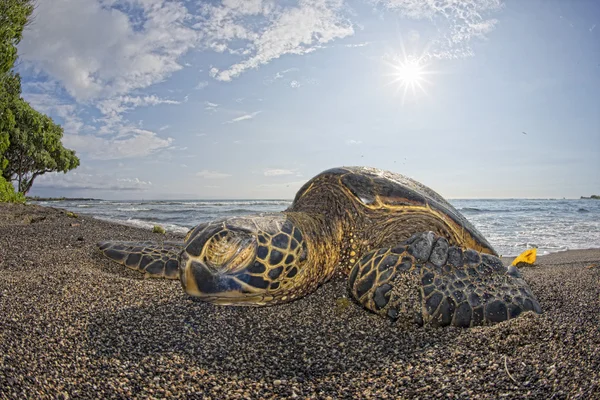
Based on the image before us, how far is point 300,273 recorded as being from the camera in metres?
2.47

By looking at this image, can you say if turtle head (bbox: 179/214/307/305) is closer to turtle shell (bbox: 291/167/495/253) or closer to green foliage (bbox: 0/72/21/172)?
turtle shell (bbox: 291/167/495/253)

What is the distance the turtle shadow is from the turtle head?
19cm

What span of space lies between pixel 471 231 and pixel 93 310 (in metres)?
3.33

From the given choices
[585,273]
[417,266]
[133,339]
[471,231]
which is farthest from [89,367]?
[585,273]

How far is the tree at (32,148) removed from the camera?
19.6 m

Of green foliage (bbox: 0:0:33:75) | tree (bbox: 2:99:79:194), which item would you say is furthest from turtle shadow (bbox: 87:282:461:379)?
tree (bbox: 2:99:79:194)

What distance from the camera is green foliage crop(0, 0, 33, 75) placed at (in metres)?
13.4

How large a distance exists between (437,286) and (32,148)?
994 inches

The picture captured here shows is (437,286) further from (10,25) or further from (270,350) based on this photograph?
(10,25)

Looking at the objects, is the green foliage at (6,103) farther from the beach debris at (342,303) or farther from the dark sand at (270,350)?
the beach debris at (342,303)

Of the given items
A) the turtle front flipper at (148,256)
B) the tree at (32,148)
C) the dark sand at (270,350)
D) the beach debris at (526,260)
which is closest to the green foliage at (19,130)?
the tree at (32,148)

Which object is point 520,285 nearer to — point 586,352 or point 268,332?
point 586,352

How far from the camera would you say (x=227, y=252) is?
2.25 meters

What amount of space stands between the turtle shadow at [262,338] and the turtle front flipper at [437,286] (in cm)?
11
